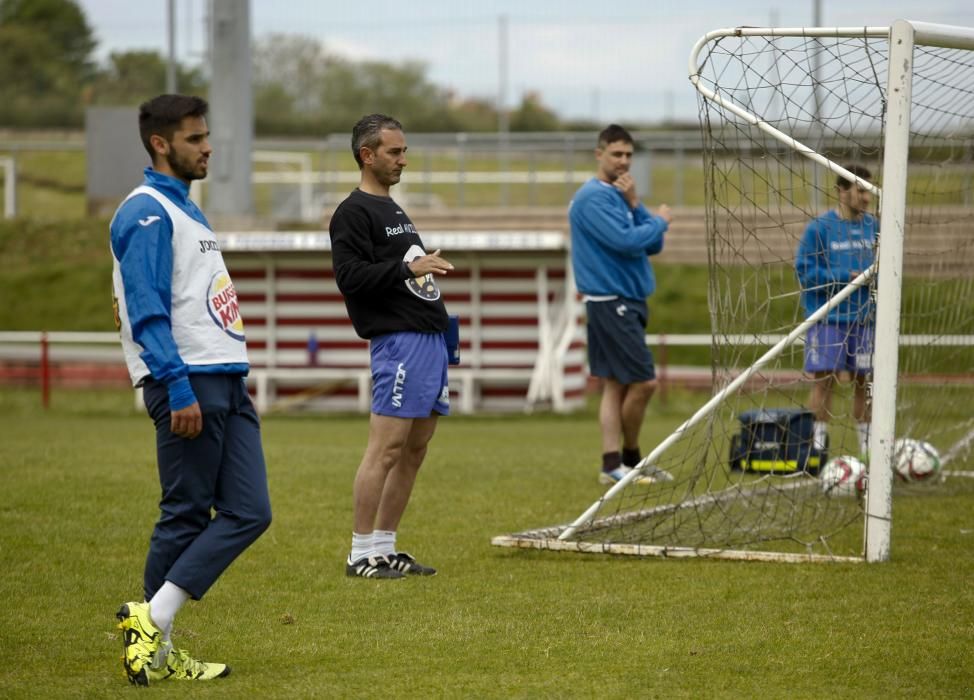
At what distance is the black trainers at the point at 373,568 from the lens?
6727mm

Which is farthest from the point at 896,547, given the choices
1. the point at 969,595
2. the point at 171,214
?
the point at 171,214

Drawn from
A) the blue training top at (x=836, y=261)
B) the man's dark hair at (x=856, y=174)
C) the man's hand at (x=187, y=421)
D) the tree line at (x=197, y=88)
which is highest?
the tree line at (x=197, y=88)

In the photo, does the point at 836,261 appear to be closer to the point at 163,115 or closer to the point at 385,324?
the point at 385,324

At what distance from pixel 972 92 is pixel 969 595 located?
3.55 metres

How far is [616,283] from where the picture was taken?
9586 millimetres

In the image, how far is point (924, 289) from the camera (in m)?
10.1

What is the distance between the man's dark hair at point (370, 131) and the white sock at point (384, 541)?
1743 millimetres

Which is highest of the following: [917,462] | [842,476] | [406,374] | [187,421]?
[187,421]

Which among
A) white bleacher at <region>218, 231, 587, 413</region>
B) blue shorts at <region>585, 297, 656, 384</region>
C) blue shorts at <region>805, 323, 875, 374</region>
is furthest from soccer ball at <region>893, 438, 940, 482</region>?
white bleacher at <region>218, 231, 587, 413</region>

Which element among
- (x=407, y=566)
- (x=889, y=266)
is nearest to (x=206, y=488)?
(x=407, y=566)

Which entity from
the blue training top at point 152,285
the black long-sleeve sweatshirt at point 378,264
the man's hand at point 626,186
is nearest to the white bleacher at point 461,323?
the man's hand at point 626,186

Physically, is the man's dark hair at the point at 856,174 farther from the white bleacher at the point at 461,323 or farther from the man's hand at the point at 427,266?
the white bleacher at the point at 461,323

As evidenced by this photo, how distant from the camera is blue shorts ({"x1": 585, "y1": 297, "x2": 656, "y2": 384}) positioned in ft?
31.4

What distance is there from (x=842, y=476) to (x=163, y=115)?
529 cm
